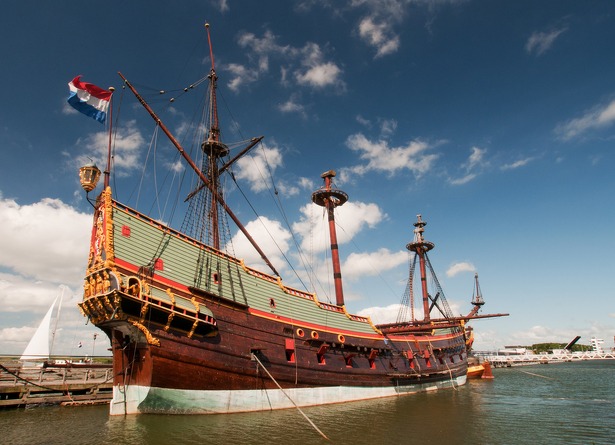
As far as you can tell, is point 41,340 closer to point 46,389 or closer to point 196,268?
point 46,389

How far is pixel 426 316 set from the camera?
45.9 metres

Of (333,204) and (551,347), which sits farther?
(551,347)

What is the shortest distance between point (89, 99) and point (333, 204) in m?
22.5

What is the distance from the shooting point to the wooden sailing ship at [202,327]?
1542cm

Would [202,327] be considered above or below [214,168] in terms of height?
below

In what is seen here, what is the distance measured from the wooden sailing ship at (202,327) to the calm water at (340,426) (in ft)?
3.41


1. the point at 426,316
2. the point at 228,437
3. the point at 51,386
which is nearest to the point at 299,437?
the point at 228,437

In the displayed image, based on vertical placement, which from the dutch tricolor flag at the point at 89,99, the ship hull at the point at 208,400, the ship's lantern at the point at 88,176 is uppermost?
the dutch tricolor flag at the point at 89,99

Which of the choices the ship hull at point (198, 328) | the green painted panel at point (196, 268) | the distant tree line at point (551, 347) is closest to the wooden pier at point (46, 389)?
the ship hull at point (198, 328)

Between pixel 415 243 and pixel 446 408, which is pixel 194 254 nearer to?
pixel 446 408

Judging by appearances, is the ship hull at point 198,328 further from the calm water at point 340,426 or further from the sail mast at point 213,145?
the sail mast at point 213,145


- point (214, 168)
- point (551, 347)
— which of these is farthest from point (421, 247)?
point (551, 347)

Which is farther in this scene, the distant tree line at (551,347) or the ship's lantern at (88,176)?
the distant tree line at (551,347)

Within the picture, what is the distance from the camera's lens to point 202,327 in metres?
16.7
